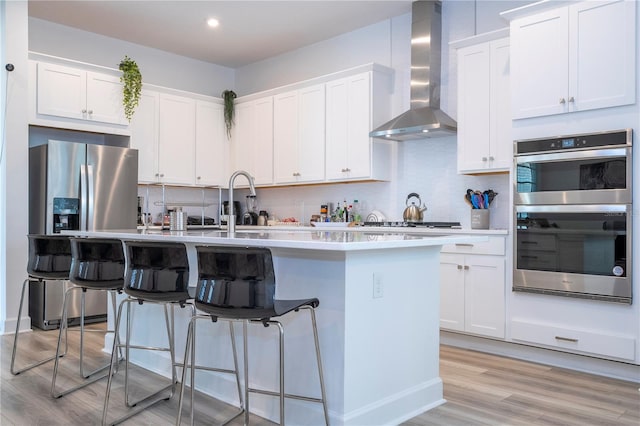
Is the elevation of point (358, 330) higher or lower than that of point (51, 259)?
lower

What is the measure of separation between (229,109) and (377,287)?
4581 mm

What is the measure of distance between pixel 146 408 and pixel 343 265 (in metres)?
1.39

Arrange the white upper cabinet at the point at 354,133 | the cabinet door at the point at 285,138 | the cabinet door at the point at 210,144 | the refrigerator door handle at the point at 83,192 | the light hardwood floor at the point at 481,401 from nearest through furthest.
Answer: the light hardwood floor at the point at 481,401
the refrigerator door handle at the point at 83,192
the white upper cabinet at the point at 354,133
the cabinet door at the point at 285,138
the cabinet door at the point at 210,144

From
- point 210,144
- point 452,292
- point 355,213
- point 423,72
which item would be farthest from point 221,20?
point 452,292

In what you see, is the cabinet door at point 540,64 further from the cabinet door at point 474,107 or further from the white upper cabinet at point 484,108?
the cabinet door at point 474,107

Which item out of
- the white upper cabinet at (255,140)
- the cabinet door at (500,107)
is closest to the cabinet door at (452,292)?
the cabinet door at (500,107)

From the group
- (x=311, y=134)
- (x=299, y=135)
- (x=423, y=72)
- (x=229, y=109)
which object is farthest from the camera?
(x=229, y=109)

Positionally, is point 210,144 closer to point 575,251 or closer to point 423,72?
point 423,72

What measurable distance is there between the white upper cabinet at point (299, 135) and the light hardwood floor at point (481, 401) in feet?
8.85

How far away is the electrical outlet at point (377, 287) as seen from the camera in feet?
8.03

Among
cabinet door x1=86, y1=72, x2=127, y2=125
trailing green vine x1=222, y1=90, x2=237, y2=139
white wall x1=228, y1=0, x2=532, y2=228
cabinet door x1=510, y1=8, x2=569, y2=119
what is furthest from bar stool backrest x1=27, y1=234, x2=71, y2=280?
trailing green vine x1=222, y1=90, x2=237, y2=139

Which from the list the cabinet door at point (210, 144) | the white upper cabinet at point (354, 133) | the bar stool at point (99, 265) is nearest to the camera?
the bar stool at point (99, 265)

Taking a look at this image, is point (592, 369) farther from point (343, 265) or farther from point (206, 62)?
point (206, 62)

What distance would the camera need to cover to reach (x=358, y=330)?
93.7 inches
